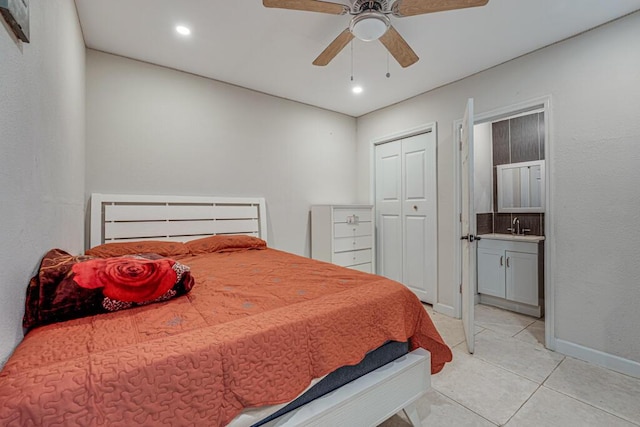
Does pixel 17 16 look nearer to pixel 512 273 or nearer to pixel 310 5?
pixel 310 5

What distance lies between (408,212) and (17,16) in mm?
3336

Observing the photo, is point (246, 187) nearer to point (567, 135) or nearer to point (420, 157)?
point (420, 157)

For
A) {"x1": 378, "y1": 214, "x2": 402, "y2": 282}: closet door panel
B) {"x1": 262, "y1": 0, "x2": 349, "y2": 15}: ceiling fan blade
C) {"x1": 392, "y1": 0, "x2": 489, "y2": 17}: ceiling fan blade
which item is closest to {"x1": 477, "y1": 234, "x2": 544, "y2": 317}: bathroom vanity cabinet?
{"x1": 378, "y1": 214, "x2": 402, "y2": 282}: closet door panel

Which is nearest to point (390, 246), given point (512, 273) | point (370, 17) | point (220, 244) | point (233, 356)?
point (512, 273)

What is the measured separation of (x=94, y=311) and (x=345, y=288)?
104 centimetres

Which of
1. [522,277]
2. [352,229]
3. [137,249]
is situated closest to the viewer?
[137,249]

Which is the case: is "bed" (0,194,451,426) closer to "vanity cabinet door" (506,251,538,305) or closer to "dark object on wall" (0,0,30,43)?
"dark object on wall" (0,0,30,43)

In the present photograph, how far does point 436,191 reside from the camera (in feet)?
10.2

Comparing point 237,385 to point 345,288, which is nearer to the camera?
point 237,385

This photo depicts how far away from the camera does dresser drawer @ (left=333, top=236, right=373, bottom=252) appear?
10.8 feet

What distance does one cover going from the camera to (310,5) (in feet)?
5.00

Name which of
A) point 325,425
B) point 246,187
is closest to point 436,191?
point 246,187

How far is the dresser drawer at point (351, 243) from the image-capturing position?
3.29m

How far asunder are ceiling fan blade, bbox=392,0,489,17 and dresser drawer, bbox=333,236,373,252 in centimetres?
227
